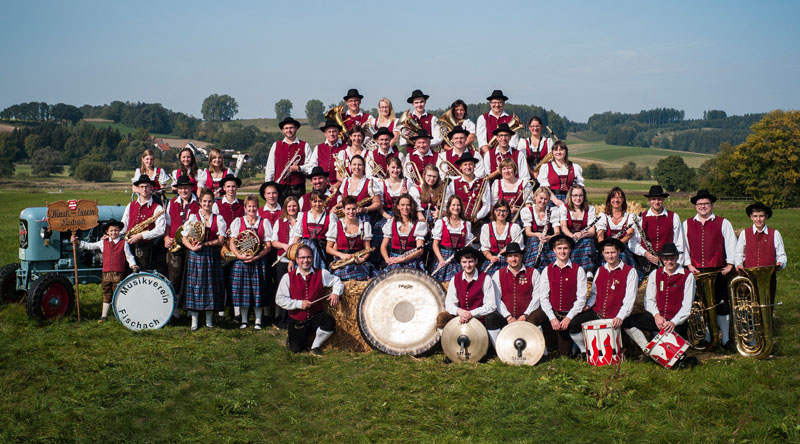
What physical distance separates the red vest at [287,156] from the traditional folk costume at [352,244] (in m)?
2.11

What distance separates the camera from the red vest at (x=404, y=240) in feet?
27.7

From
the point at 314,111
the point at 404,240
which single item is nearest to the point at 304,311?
the point at 404,240

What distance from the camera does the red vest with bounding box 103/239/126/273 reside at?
29.1 ft

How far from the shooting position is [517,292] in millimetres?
7398

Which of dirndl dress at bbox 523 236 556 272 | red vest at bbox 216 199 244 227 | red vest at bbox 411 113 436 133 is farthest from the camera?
red vest at bbox 411 113 436 133

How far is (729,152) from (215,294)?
53.1m

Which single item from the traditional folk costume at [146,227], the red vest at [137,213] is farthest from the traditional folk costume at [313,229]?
the red vest at [137,213]

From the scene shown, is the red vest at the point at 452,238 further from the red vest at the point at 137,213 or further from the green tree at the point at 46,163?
the green tree at the point at 46,163

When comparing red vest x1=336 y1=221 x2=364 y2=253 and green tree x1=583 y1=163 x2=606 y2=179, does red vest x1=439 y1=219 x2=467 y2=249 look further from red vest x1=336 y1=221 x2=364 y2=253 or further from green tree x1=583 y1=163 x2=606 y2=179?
green tree x1=583 y1=163 x2=606 y2=179

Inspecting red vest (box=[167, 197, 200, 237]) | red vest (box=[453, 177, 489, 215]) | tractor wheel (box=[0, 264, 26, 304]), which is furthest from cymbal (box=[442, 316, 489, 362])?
tractor wheel (box=[0, 264, 26, 304])

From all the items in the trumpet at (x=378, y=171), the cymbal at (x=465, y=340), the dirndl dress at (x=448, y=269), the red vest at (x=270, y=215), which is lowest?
the cymbal at (x=465, y=340)

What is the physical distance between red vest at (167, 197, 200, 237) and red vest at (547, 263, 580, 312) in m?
4.94

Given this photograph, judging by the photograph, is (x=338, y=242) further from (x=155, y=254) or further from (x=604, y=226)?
(x=604, y=226)

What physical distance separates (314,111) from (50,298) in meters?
101
